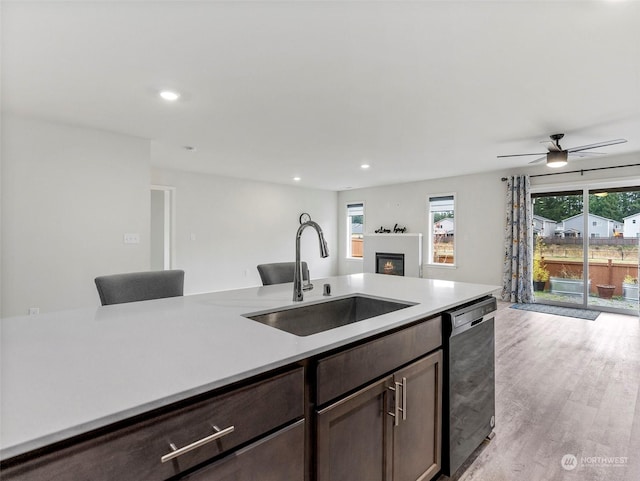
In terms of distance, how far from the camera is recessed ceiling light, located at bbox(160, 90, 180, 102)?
9.22ft

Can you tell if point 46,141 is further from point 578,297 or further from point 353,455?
point 578,297

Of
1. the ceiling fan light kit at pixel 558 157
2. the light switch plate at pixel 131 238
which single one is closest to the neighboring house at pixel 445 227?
the ceiling fan light kit at pixel 558 157

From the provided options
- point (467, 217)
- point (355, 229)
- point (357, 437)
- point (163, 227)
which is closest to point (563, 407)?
point (357, 437)

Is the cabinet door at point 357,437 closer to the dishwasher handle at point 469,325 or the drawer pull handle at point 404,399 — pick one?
the drawer pull handle at point 404,399

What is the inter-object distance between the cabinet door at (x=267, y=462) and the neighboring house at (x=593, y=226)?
20.6 ft

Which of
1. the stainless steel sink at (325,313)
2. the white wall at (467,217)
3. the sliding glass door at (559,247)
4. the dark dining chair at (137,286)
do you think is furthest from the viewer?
the white wall at (467,217)

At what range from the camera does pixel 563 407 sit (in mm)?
2436

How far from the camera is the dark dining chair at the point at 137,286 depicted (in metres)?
1.75

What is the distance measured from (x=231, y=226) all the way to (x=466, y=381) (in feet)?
19.7

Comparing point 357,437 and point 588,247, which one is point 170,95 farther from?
point 588,247

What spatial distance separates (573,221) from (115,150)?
6886mm

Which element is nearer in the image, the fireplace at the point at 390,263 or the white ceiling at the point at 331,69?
the white ceiling at the point at 331,69

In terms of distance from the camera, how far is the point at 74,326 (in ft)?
4.03

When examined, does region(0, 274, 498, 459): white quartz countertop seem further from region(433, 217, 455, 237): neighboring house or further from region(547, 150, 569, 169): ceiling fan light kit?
region(433, 217, 455, 237): neighboring house
